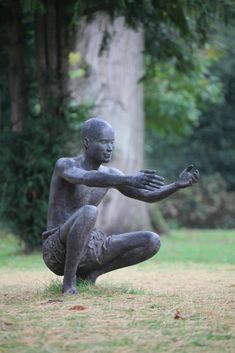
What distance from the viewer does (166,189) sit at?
8.49m

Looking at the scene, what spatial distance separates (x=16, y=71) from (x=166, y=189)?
31.7 feet

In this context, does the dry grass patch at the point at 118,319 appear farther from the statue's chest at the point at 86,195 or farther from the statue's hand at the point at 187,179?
the statue's hand at the point at 187,179

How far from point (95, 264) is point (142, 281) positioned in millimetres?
2325

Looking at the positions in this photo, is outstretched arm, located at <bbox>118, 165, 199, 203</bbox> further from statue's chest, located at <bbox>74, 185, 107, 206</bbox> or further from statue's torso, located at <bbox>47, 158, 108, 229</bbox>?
statue's torso, located at <bbox>47, 158, 108, 229</bbox>

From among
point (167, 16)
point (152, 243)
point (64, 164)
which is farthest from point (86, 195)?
point (167, 16)

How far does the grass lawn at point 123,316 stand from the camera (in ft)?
20.1

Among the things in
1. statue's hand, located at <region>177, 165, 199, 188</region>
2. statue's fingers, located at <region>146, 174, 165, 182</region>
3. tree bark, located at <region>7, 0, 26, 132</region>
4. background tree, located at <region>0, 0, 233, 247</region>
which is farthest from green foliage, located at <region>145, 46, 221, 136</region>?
statue's fingers, located at <region>146, 174, 165, 182</region>

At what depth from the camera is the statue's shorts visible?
8703 millimetres

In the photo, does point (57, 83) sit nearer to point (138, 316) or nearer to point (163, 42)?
point (163, 42)

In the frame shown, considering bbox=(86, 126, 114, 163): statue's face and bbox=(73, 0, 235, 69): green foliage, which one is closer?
bbox=(86, 126, 114, 163): statue's face

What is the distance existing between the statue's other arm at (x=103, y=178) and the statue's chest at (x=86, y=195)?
0.25m

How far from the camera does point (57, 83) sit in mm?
16562

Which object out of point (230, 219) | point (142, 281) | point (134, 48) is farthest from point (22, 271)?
point (230, 219)

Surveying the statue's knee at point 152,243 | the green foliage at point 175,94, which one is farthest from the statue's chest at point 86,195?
the green foliage at point 175,94
